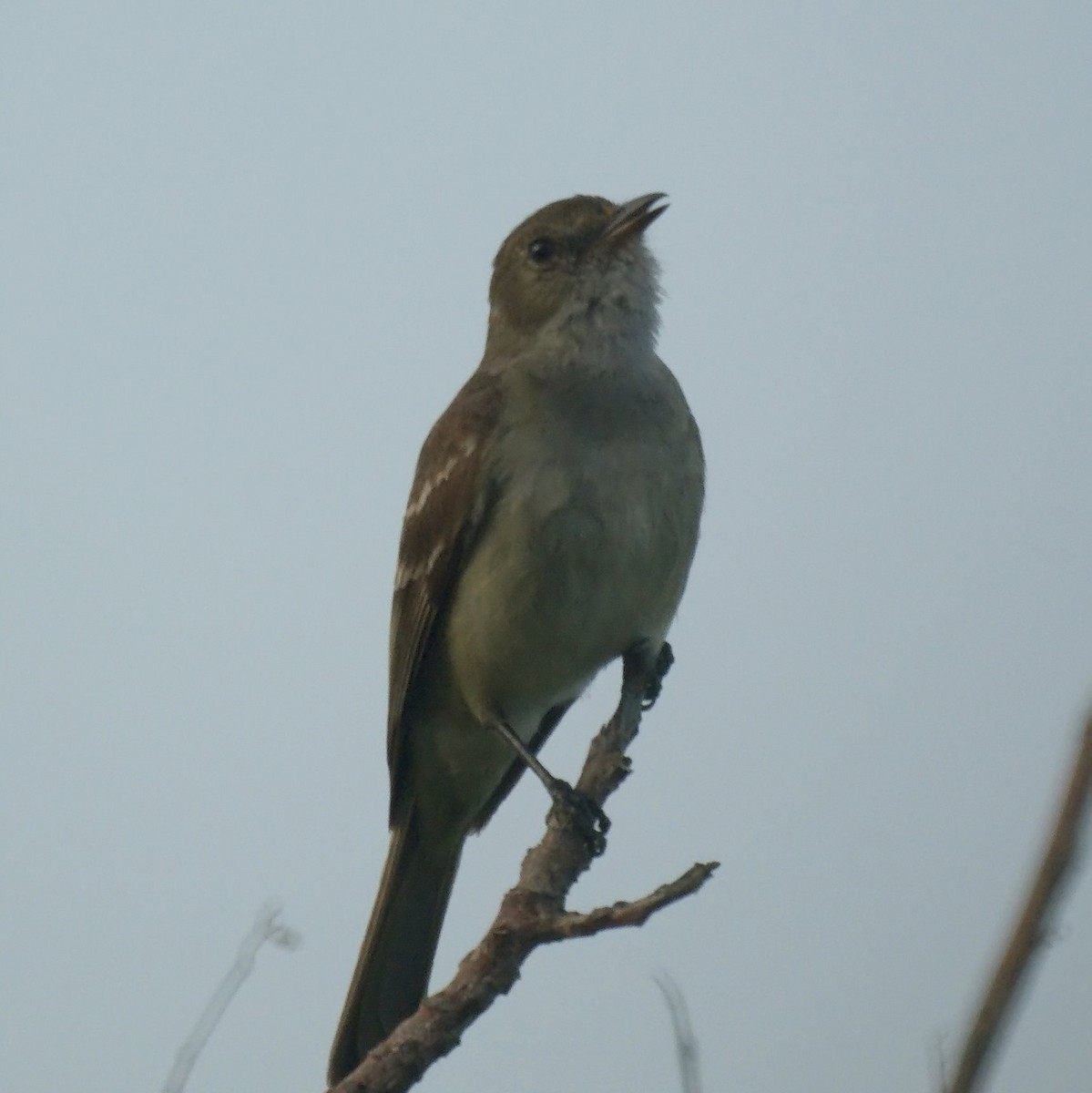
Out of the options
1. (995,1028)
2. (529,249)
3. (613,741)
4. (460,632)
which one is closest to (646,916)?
(613,741)

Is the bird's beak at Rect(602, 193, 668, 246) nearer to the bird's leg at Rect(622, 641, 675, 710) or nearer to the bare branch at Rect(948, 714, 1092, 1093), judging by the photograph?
the bird's leg at Rect(622, 641, 675, 710)

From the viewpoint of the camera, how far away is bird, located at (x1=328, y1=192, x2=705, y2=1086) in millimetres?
5754

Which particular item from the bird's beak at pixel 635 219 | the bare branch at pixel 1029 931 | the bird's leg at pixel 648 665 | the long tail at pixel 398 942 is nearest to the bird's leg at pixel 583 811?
the bird's leg at pixel 648 665

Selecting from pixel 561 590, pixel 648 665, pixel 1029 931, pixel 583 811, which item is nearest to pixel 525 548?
pixel 561 590

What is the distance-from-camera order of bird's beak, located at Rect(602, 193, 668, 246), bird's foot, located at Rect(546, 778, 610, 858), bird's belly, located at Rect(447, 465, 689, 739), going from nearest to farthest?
1. bird's foot, located at Rect(546, 778, 610, 858)
2. bird's belly, located at Rect(447, 465, 689, 739)
3. bird's beak, located at Rect(602, 193, 668, 246)

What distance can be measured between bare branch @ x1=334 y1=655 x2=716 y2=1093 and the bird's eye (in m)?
3.08

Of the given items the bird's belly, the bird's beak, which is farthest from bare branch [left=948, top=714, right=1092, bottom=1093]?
the bird's beak

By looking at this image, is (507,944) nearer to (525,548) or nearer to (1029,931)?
(525,548)

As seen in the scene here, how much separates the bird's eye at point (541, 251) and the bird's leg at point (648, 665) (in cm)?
177

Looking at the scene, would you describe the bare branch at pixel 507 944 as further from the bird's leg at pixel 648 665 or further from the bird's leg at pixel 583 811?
the bird's leg at pixel 648 665

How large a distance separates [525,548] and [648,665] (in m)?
0.68

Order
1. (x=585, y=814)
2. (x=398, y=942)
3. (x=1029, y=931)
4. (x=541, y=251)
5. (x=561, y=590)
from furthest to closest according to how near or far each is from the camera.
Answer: (x=541, y=251) < (x=398, y=942) < (x=561, y=590) < (x=585, y=814) < (x=1029, y=931)

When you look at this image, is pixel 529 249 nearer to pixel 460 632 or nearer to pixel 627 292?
pixel 627 292

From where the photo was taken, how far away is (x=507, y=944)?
3.86 m
